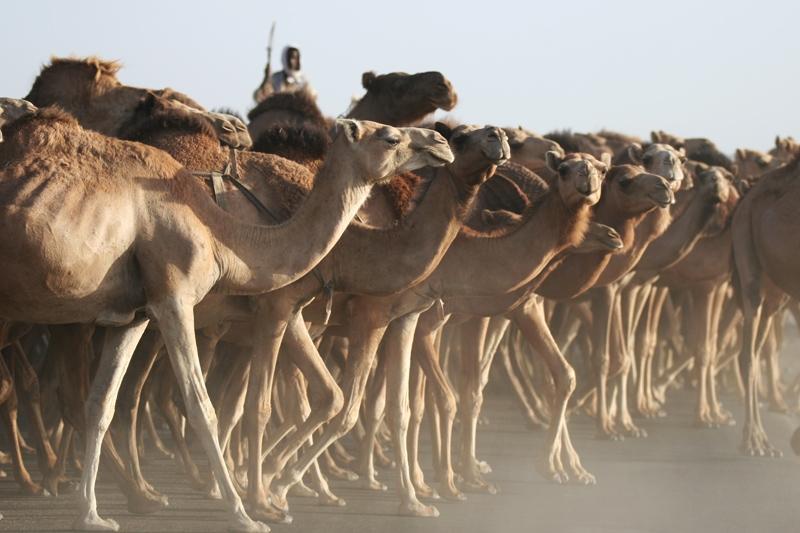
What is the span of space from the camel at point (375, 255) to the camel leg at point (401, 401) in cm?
72

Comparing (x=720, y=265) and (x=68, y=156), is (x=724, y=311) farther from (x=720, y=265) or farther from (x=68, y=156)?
(x=68, y=156)

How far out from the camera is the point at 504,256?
10406 millimetres

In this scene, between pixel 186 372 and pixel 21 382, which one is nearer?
pixel 186 372

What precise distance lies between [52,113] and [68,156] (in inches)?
13.9

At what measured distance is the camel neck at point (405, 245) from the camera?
372 inches

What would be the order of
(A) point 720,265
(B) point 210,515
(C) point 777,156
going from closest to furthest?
1. (B) point 210,515
2. (A) point 720,265
3. (C) point 777,156

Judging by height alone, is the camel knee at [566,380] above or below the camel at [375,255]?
below

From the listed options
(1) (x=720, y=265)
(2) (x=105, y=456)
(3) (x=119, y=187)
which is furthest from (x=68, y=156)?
(1) (x=720, y=265)

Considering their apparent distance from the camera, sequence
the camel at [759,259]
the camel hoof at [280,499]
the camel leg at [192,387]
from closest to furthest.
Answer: the camel leg at [192,387], the camel hoof at [280,499], the camel at [759,259]

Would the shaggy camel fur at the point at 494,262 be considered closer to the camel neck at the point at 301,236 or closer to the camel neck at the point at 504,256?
the camel neck at the point at 504,256

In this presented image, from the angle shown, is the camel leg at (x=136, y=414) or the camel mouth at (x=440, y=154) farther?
the camel leg at (x=136, y=414)

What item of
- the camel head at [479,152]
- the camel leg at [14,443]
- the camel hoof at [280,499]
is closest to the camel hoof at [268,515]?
the camel hoof at [280,499]

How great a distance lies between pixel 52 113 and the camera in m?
8.73

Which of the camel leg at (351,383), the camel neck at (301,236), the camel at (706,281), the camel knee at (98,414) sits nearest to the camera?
the camel knee at (98,414)
